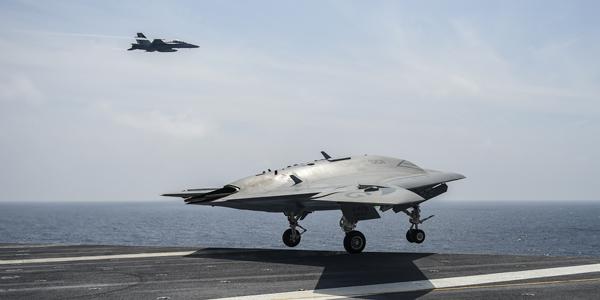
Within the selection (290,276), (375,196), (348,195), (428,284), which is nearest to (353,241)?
(348,195)

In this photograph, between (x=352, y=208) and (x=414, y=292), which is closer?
(x=414, y=292)

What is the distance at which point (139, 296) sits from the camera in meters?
12.0

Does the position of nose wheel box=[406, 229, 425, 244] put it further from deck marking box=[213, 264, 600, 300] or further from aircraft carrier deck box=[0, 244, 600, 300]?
deck marking box=[213, 264, 600, 300]

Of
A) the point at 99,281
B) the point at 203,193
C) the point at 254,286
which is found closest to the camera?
the point at 254,286

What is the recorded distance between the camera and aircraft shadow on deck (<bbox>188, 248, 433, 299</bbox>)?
547 inches

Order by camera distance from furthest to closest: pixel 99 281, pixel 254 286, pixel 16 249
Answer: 1. pixel 16 249
2. pixel 99 281
3. pixel 254 286

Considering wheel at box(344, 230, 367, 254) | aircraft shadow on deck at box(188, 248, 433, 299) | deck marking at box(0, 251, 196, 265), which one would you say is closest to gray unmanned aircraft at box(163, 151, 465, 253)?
wheel at box(344, 230, 367, 254)

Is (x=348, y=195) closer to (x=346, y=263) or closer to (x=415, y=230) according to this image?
(x=346, y=263)

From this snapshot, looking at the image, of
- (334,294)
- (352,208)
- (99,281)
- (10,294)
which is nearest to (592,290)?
(334,294)

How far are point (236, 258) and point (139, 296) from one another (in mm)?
7321

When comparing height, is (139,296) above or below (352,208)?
below

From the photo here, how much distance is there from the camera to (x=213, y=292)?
12.4 meters

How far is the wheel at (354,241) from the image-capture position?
1959 centimetres

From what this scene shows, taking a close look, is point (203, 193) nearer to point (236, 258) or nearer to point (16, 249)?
point (236, 258)
